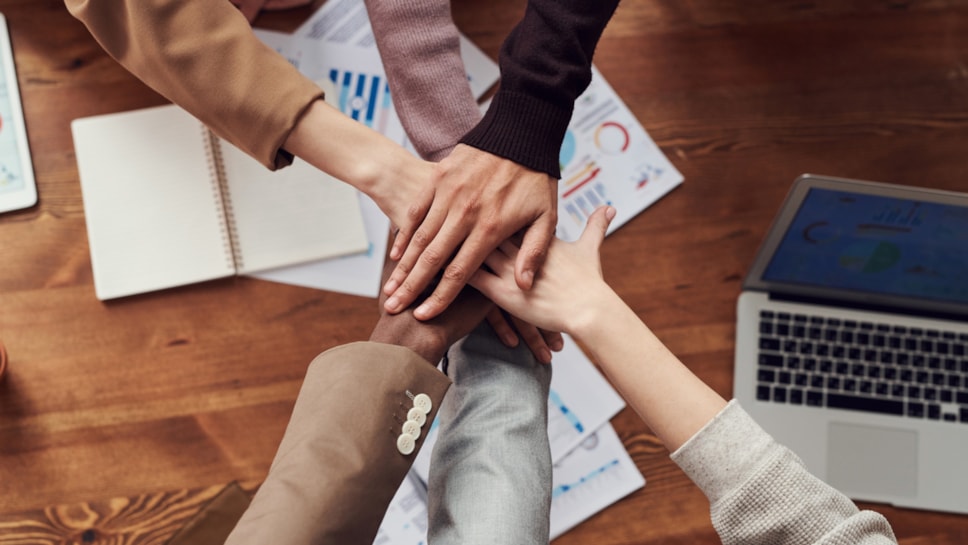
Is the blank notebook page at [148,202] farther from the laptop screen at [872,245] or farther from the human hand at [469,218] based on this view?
the laptop screen at [872,245]

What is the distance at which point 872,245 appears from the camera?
91cm

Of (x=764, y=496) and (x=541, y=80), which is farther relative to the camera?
(x=541, y=80)

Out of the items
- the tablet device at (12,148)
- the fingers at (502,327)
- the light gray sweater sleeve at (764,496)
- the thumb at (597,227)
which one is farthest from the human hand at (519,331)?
the tablet device at (12,148)

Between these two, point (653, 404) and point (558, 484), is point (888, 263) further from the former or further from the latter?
point (558, 484)

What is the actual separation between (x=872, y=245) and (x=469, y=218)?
0.43 meters

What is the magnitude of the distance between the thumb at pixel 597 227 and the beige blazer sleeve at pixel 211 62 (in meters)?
0.34

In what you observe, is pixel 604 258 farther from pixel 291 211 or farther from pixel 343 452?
pixel 343 452

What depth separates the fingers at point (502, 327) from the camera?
93 centimetres

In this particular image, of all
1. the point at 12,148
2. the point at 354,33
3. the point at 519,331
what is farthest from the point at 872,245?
the point at 12,148

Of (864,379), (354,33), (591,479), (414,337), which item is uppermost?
(354,33)

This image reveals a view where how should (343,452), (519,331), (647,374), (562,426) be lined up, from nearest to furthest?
(343,452), (647,374), (519,331), (562,426)

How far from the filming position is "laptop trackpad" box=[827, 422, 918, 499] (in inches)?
40.4

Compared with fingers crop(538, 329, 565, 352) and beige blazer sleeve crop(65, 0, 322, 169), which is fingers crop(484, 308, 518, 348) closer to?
fingers crop(538, 329, 565, 352)

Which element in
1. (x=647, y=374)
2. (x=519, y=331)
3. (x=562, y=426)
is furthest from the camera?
(x=562, y=426)
